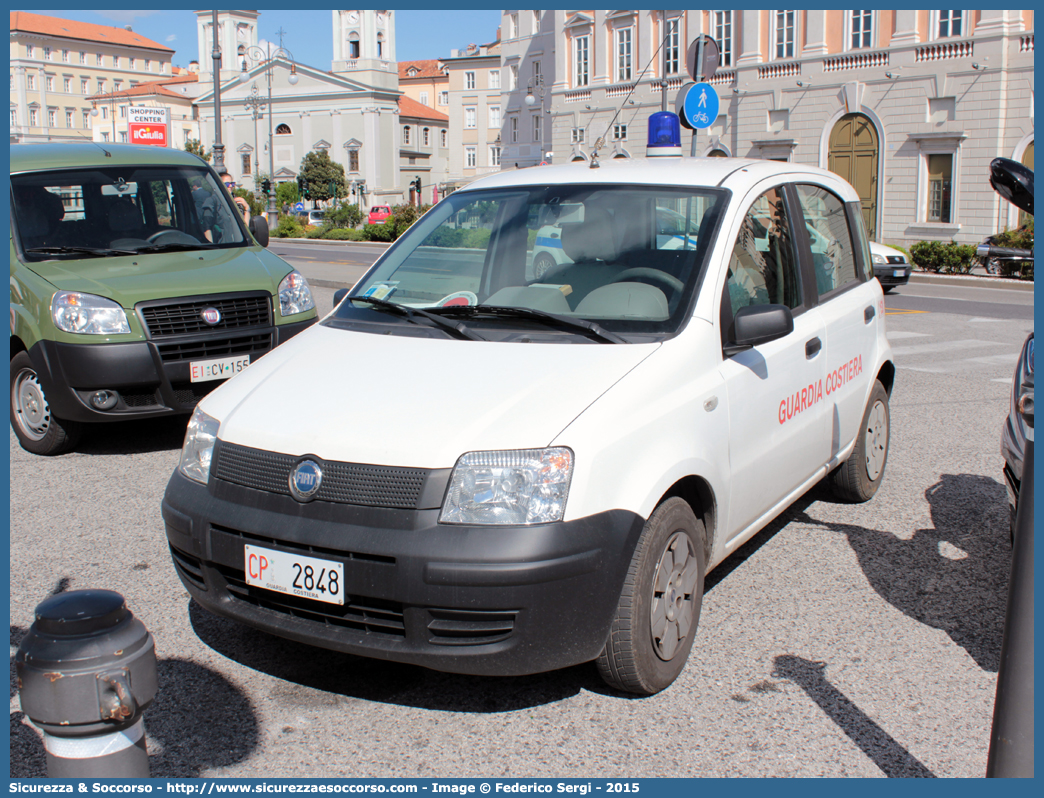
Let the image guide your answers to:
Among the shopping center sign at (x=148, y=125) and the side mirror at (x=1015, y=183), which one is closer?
the side mirror at (x=1015, y=183)

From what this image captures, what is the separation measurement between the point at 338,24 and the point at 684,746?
11531 cm

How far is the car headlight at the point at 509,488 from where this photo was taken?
302cm

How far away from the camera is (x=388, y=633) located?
3.14 meters

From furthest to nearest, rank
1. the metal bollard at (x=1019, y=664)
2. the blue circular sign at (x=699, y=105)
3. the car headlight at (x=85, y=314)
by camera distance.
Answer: the blue circular sign at (x=699, y=105)
the car headlight at (x=85, y=314)
the metal bollard at (x=1019, y=664)

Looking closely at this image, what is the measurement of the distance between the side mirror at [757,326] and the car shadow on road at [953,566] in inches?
51.7

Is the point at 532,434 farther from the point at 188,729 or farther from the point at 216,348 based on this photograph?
the point at 216,348

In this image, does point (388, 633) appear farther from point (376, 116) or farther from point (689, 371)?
point (376, 116)

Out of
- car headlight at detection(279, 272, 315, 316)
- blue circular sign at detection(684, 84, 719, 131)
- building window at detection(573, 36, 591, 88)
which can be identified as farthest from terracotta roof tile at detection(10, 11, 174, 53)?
car headlight at detection(279, 272, 315, 316)

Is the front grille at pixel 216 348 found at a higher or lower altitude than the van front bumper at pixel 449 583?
higher

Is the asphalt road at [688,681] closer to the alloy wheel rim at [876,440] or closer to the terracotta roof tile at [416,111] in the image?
the alloy wheel rim at [876,440]

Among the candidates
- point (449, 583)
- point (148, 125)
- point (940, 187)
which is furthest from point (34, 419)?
point (940, 187)

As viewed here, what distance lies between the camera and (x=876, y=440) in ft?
18.6

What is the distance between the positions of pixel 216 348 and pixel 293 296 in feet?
2.54

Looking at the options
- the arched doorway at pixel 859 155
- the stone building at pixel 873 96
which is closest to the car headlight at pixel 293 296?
the stone building at pixel 873 96
